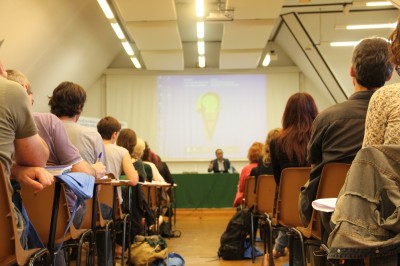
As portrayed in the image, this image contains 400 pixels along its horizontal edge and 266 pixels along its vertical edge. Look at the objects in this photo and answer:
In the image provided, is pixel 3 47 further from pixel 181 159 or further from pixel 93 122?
pixel 181 159

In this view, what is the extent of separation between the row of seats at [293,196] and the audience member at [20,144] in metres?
1.06

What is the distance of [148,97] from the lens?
38.3 feet

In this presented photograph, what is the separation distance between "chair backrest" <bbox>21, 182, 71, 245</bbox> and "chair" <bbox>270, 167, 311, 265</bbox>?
1215 millimetres

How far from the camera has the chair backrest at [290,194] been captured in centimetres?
262

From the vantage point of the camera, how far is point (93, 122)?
31.8 feet

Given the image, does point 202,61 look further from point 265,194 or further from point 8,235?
point 8,235

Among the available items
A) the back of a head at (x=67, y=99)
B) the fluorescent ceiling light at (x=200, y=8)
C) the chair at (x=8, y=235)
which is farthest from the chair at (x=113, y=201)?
the fluorescent ceiling light at (x=200, y=8)

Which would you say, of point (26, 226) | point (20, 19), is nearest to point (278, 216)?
point (26, 226)

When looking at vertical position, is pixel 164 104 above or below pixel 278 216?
above

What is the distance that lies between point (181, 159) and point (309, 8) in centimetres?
→ 472

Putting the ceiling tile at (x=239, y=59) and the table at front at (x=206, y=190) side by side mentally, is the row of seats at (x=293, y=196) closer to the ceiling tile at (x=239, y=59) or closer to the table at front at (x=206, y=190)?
the table at front at (x=206, y=190)

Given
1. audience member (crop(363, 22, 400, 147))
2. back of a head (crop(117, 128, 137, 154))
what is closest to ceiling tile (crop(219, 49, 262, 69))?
back of a head (crop(117, 128, 137, 154))

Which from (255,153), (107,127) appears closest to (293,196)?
(107,127)

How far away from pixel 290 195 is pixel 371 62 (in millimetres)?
1018
